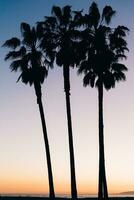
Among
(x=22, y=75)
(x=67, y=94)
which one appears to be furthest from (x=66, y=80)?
A: (x=22, y=75)

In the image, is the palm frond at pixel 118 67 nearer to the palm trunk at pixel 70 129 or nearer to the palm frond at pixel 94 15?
the palm frond at pixel 94 15

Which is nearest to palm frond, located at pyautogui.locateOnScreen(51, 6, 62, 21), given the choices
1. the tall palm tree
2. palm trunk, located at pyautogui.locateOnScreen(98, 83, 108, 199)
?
the tall palm tree

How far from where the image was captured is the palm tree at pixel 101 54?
1804 inches

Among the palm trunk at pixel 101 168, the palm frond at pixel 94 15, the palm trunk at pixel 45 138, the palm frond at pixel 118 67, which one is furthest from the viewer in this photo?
the palm frond at pixel 118 67

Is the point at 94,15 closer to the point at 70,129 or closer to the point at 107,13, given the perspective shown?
the point at 107,13

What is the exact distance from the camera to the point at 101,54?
46.0m

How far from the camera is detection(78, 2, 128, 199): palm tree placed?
45812mm

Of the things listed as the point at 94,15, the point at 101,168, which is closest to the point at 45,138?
the point at 101,168

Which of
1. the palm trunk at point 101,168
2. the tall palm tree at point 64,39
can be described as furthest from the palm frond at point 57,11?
the palm trunk at point 101,168

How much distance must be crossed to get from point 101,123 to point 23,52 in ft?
33.5

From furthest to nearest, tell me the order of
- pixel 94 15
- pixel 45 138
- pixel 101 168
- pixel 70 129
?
pixel 94 15 → pixel 45 138 → pixel 70 129 → pixel 101 168

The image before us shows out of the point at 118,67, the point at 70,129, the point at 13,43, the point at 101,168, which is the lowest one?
the point at 101,168

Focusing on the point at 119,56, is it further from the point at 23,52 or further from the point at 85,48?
the point at 23,52

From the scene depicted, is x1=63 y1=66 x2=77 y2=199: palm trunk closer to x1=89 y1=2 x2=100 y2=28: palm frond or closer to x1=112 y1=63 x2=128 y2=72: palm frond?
x1=112 y1=63 x2=128 y2=72: palm frond
